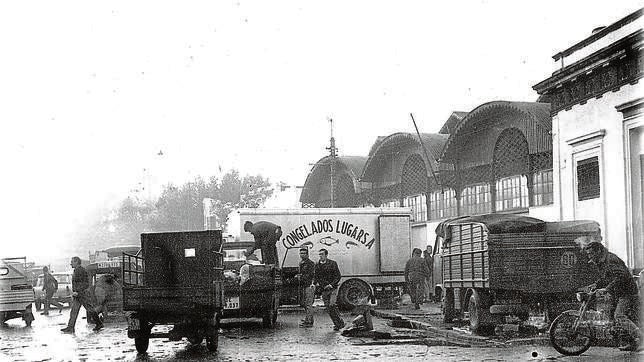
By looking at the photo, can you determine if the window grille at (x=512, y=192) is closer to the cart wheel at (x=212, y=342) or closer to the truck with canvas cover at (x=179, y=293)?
the truck with canvas cover at (x=179, y=293)

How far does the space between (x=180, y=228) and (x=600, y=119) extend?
209 feet

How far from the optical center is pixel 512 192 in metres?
28.3

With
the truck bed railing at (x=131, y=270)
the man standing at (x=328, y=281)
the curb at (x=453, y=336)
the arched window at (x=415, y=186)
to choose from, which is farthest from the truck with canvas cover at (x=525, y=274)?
the arched window at (x=415, y=186)

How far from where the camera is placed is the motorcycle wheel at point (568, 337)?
37.1 ft

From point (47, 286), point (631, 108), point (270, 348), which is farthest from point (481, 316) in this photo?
point (47, 286)

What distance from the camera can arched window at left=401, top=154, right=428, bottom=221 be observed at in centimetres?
3572

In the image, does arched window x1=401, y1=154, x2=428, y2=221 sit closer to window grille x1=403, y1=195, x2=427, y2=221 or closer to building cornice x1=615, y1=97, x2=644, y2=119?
window grille x1=403, y1=195, x2=427, y2=221

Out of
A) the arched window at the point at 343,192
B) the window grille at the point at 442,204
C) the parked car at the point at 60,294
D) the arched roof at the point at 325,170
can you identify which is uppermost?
the arched roof at the point at 325,170

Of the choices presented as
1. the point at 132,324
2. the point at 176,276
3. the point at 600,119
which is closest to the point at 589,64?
the point at 600,119

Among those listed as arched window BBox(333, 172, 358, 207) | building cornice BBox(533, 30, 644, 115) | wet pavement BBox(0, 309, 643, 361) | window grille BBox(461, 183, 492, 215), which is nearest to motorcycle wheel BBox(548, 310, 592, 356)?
wet pavement BBox(0, 309, 643, 361)

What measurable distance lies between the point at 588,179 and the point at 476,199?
10327 millimetres

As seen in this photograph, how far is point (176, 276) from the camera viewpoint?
569 inches

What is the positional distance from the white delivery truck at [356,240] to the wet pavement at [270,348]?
732 cm

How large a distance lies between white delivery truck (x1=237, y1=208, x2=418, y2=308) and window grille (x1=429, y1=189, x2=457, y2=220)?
7607 millimetres
